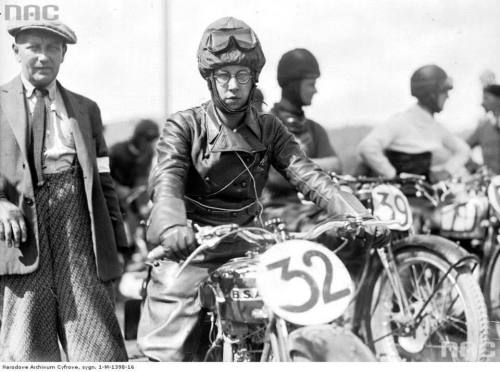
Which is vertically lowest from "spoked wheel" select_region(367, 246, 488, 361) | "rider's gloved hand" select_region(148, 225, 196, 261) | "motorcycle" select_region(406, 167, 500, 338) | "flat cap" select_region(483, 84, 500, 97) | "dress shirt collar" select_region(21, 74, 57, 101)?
"spoked wheel" select_region(367, 246, 488, 361)

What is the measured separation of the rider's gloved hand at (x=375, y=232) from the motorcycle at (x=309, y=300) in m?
0.03

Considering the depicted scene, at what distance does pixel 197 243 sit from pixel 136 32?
6.39 ft

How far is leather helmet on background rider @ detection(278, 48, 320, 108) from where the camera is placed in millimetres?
5770

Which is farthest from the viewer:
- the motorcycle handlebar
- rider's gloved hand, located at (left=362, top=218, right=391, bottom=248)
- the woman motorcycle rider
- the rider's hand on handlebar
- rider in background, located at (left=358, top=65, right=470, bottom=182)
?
the rider's hand on handlebar

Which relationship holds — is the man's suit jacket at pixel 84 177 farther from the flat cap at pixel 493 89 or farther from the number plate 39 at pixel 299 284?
the flat cap at pixel 493 89

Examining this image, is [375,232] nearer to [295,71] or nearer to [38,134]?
[38,134]

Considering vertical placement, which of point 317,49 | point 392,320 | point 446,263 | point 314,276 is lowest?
point 392,320

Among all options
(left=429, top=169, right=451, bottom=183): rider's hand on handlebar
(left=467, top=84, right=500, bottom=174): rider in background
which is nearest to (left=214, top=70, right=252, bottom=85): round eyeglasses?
(left=467, top=84, right=500, bottom=174): rider in background

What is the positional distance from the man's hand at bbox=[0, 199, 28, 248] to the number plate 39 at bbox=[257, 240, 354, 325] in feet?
4.22

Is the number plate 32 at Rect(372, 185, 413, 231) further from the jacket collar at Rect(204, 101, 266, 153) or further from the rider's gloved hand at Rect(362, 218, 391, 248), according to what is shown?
the rider's gloved hand at Rect(362, 218, 391, 248)

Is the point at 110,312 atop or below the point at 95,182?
below

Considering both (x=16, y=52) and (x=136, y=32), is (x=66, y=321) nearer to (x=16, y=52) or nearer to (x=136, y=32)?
(x=16, y=52)

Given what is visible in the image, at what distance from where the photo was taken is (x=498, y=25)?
5680 millimetres

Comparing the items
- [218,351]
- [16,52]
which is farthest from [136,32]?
[218,351]
